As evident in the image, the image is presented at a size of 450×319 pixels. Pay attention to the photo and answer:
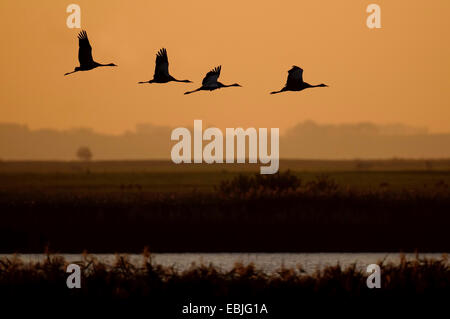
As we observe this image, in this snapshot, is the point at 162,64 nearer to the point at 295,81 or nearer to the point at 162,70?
the point at 162,70

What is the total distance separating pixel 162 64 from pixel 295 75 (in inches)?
113

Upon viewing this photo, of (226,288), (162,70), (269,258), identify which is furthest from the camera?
(269,258)

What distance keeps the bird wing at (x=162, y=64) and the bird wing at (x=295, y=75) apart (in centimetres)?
262

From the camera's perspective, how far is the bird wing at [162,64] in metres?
18.8

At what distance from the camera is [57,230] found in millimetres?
57062

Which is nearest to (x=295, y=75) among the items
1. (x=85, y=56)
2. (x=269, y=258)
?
(x=85, y=56)

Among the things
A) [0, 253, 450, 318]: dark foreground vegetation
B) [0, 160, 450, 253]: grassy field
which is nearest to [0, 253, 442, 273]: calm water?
[0, 160, 450, 253]: grassy field

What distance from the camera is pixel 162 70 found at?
19000mm

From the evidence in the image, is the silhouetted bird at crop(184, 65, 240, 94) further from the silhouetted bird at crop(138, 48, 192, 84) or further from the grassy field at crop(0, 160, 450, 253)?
the grassy field at crop(0, 160, 450, 253)

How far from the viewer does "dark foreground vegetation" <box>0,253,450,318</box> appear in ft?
73.4

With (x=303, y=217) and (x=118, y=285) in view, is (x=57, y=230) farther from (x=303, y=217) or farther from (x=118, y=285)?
(x=118, y=285)

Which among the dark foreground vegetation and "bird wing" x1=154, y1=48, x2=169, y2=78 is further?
the dark foreground vegetation

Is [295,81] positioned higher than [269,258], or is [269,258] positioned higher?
[295,81]

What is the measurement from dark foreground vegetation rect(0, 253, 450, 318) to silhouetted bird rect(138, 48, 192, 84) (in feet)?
20.3
